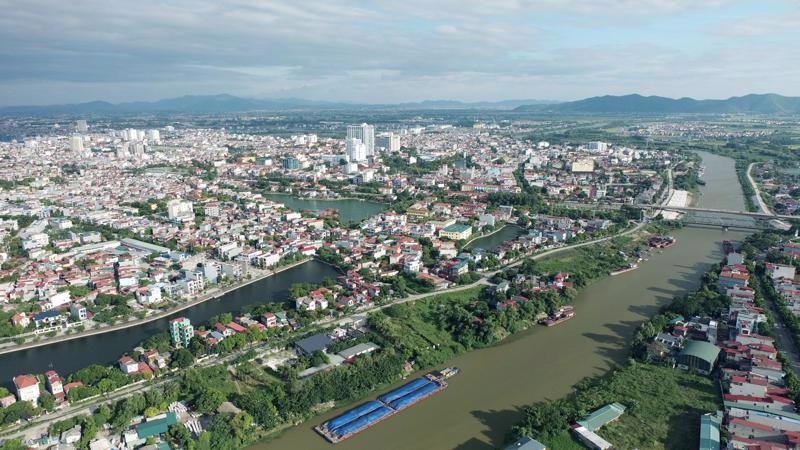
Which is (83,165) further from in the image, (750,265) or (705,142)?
(705,142)

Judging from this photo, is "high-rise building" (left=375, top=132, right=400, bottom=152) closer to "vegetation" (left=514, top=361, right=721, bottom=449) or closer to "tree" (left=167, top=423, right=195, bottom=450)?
"vegetation" (left=514, top=361, right=721, bottom=449)

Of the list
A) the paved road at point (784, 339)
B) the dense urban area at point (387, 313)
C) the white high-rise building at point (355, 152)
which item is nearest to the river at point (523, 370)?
the dense urban area at point (387, 313)

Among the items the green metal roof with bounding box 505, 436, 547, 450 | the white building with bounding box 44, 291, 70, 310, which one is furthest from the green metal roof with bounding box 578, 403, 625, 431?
the white building with bounding box 44, 291, 70, 310

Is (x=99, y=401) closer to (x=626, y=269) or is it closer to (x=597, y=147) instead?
(x=626, y=269)

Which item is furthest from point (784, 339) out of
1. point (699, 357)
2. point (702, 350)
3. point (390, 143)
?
point (390, 143)

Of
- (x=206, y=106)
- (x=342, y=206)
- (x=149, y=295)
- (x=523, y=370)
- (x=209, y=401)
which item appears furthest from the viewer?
(x=206, y=106)

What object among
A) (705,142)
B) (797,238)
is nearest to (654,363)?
(797,238)
